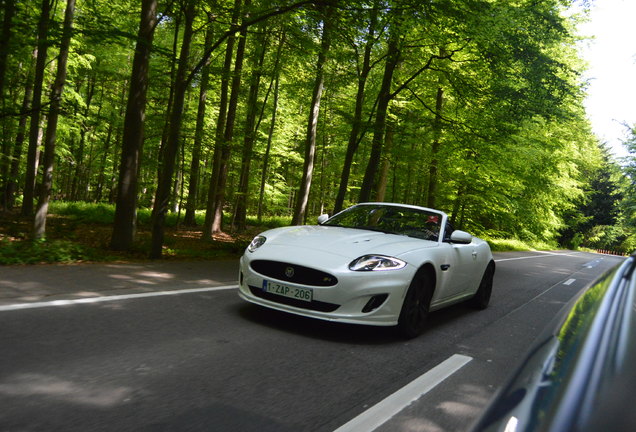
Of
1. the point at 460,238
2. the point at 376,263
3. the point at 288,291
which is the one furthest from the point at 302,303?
the point at 460,238

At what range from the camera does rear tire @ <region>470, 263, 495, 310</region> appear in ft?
24.2

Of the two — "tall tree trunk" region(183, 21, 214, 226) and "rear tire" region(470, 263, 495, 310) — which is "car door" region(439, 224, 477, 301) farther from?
"tall tree trunk" region(183, 21, 214, 226)

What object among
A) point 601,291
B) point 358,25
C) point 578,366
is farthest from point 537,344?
point 358,25

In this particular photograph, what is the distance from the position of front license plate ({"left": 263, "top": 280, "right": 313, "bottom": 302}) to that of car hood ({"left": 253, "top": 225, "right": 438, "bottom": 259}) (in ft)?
1.49

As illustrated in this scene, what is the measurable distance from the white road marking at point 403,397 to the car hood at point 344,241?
3.87ft


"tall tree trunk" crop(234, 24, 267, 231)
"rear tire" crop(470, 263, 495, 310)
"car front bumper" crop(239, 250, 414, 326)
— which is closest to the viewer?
"car front bumper" crop(239, 250, 414, 326)

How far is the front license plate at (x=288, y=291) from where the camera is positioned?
185 inches

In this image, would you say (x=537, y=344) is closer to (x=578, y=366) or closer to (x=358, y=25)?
(x=578, y=366)

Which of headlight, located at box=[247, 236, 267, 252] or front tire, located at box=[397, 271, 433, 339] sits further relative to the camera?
headlight, located at box=[247, 236, 267, 252]

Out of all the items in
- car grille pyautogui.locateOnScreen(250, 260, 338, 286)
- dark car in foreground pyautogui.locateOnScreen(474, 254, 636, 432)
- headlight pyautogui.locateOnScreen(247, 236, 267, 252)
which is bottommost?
car grille pyautogui.locateOnScreen(250, 260, 338, 286)

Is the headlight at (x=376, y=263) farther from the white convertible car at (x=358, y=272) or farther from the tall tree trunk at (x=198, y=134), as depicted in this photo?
the tall tree trunk at (x=198, y=134)

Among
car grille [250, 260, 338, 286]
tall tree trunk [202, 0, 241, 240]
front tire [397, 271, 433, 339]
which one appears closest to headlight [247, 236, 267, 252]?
car grille [250, 260, 338, 286]

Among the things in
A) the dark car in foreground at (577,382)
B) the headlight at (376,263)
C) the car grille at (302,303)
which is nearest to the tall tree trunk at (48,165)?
the car grille at (302,303)

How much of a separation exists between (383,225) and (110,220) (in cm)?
1607
